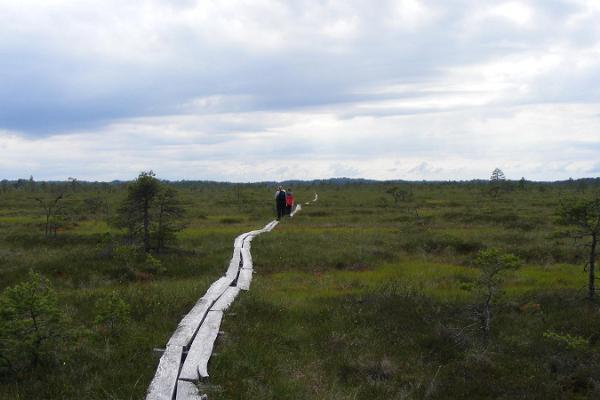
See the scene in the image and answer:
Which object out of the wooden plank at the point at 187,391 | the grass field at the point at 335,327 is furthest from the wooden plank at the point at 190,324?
the wooden plank at the point at 187,391

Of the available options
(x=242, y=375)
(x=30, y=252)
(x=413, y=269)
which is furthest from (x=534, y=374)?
(x=30, y=252)

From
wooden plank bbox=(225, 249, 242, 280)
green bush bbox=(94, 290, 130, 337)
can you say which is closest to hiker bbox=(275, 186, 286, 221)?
wooden plank bbox=(225, 249, 242, 280)

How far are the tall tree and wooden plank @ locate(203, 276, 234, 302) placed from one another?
526cm

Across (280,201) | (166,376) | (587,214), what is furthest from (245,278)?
(280,201)

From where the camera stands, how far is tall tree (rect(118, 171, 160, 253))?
16.4 m

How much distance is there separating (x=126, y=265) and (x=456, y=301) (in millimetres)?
9166

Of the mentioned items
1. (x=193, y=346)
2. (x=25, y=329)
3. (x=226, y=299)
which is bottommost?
(x=193, y=346)

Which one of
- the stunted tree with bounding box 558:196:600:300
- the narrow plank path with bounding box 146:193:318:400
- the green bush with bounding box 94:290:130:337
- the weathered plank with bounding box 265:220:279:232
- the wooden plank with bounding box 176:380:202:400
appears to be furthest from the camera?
the weathered plank with bounding box 265:220:279:232

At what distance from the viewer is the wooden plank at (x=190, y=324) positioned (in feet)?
25.2

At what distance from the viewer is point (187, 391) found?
611 centimetres

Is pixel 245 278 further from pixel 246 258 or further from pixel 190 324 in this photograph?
pixel 190 324

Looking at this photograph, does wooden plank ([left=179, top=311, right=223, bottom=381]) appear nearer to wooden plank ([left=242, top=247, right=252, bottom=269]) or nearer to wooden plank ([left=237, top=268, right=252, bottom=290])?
wooden plank ([left=237, top=268, right=252, bottom=290])

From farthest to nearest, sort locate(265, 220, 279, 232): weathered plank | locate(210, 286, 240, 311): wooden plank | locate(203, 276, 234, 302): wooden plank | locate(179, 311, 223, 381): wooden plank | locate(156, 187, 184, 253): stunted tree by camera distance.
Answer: locate(265, 220, 279, 232): weathered plank < locate(156, 187, 184, 253): stunted tree < locate(203, 276, 234, 302): wooden plank < locate(210, 286, 240, 311): wooden plank < locate(179, 311, 223, 381): wooden plank

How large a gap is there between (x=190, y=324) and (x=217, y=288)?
2.83 meters
